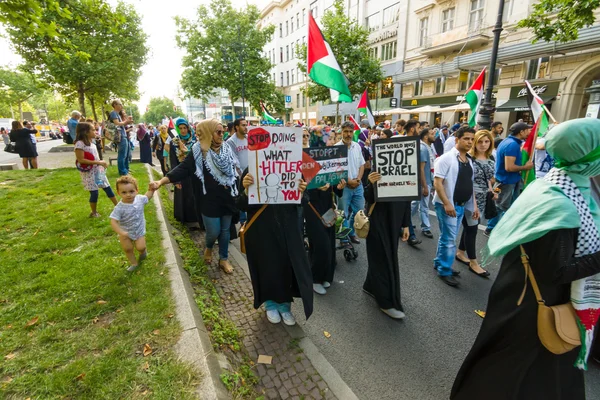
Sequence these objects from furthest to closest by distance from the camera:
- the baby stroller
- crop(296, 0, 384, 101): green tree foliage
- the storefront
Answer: crop(296, 0, 384, 101): green tree foliage → the storefront → the baby stroller

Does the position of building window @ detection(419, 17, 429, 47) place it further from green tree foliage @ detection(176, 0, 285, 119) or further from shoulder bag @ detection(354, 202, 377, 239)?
shoulder bag @ detection(354, 202, 377, 239)

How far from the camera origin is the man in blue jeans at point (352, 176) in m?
5.18

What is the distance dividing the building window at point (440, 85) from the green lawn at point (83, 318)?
25.4 m

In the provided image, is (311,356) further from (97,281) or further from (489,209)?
(489,209)

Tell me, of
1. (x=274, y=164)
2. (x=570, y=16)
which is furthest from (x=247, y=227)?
(x=570, y=16)

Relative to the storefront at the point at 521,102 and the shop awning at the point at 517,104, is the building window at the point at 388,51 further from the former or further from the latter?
the shop awning at the point at 517,104

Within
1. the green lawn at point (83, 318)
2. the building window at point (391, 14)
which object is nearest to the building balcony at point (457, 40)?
the building window at point (391, 14)

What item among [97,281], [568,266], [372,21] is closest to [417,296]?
[568,266]

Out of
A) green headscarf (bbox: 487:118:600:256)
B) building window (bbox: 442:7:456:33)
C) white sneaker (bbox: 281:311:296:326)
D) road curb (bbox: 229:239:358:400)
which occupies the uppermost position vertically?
building window (bbox: 442:7:456:33)

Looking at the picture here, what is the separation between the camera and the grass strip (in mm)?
→ 2367

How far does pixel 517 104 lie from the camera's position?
19297 millimetres

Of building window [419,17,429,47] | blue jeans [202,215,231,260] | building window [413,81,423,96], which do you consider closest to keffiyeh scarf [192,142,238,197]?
blue jeans [202,215,231,260]

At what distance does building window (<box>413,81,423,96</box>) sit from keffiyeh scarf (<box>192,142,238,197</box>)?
27.0 m

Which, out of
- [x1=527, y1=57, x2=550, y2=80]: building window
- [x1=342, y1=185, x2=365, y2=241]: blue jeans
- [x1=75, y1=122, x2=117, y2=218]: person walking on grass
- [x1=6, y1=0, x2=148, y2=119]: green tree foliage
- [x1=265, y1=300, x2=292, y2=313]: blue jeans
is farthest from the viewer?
[x1=527, y1=57, x2=550, y2=80]: building window
